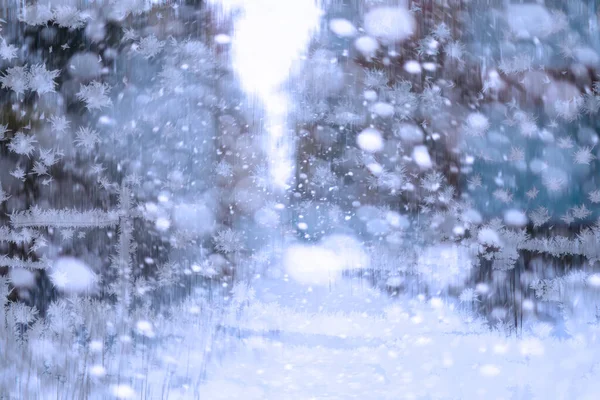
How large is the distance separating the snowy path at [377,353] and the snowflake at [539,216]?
5.7 inches

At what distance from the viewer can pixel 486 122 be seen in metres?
0.57

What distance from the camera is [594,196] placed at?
56cm

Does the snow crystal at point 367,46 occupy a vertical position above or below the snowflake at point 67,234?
above

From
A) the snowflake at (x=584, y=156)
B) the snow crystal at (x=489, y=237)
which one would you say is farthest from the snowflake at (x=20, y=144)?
the snowflake at (x=584, y=156)

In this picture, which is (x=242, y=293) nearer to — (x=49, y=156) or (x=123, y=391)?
(x=123, y=391)

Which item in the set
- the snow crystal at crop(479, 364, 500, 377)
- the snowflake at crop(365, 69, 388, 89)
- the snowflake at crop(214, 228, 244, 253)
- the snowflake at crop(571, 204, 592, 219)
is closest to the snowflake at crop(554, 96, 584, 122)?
the snowflake at crop(571, 204, 592, 219)

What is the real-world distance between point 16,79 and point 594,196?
0.75m

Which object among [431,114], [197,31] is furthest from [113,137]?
[431,114]

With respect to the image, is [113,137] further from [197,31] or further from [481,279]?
[481,279]

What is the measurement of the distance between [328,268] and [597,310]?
0.34 m

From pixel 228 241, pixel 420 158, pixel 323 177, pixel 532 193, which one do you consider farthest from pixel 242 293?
pixel 532 193

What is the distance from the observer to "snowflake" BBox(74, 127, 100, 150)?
1.94ft

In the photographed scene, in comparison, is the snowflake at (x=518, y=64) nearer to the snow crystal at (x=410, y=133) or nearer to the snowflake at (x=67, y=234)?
the snow crystal at (x=410, y=133)

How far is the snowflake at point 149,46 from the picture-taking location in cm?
58
